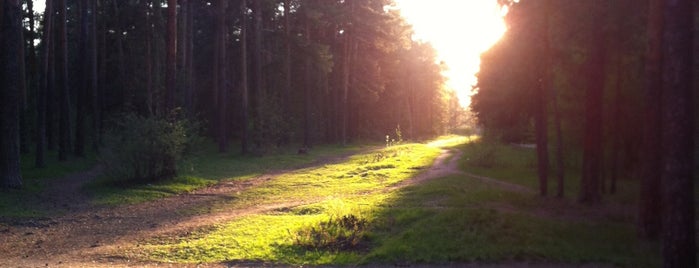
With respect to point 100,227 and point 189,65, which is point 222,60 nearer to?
point 189,65

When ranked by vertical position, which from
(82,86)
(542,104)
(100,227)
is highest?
(82,86)

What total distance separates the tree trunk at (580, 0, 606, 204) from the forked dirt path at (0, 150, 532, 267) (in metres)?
5.63

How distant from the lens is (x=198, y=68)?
48469 mm

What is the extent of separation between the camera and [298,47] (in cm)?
3694

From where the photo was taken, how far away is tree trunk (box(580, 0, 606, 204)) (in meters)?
12.9

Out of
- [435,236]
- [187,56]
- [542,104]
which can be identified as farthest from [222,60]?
[435,236]

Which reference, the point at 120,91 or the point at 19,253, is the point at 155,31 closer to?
the point at 120,91

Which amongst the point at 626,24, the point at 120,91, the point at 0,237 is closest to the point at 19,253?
the point at 0,237

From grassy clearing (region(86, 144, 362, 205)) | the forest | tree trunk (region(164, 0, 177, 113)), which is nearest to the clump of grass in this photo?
the forest

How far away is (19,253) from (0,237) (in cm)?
142

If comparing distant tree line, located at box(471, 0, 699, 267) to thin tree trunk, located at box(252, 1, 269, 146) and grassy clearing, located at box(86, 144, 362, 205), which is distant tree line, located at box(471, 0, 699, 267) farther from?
thin tree trunk, located at box(252, 1, 269, 146)

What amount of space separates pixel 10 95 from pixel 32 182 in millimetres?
3528

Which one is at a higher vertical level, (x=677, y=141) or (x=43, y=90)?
(x=43, y=90)

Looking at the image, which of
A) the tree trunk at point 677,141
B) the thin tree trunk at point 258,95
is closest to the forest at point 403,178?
the tree trunk at point 677,141
